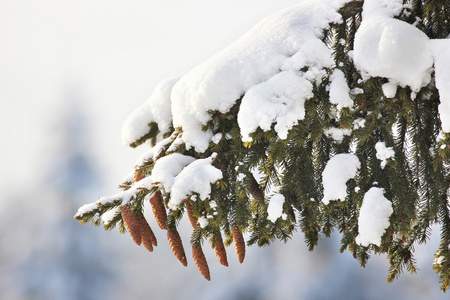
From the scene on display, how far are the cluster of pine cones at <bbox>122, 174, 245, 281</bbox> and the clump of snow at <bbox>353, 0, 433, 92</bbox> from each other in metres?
0.89

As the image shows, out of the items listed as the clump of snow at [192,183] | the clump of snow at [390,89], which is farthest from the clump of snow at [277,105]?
the clump of snow at [390,89]

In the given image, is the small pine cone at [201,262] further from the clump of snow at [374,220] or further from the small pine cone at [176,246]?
the clump of snow at [374,220]

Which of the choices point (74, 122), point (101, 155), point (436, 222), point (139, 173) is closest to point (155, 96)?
point (139, 173)

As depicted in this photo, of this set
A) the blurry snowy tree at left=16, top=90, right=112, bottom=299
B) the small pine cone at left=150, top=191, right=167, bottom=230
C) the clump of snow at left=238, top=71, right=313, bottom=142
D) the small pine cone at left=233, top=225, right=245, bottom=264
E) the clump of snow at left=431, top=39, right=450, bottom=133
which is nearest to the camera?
the clump of snow at left=431, top=39, right=450, bottom=133

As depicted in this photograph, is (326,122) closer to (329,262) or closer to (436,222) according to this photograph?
(436,222)

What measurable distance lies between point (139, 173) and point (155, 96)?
47 cm

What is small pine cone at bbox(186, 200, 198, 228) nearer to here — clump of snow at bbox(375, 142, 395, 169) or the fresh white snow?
the fresh white snow

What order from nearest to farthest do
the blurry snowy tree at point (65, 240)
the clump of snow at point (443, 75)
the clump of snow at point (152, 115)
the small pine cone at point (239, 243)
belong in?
1. the clump of snow at point (443, 75)
2. the small pine cone at point (239, 243)
3. the clump of snow at point (152, 115)
4. the blurry snowy tree at point (65, 240)

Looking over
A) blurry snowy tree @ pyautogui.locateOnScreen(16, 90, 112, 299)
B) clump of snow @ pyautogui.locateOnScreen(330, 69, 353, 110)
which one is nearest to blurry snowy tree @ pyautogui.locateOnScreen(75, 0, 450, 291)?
clump of snow @ pyautogui.locateOnScreen(330, 69, 353, 110)

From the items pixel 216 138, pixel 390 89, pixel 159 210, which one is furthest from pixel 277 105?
pixel 159 210

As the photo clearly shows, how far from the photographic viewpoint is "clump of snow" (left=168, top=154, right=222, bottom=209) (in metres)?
1.36

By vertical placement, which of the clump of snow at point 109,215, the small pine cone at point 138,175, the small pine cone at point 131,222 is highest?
the small pine cone at point 138,175

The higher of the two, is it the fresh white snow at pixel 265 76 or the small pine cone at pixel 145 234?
the fresh white snow at pixel 265 76

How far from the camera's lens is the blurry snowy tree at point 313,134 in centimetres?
137
